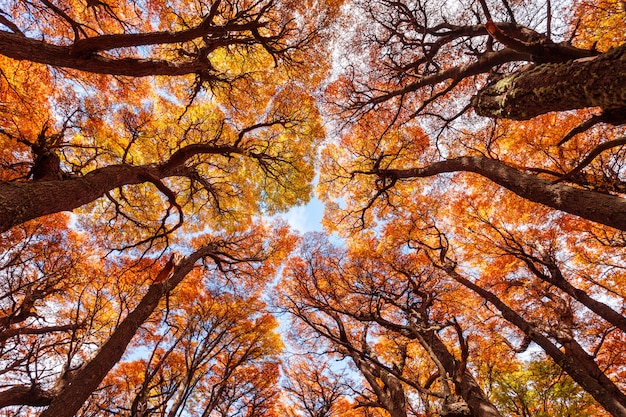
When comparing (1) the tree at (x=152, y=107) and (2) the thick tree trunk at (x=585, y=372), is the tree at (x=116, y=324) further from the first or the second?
(2) the thick tree trunk at (x=585, y=372)

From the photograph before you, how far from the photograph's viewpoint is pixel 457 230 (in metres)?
10.9

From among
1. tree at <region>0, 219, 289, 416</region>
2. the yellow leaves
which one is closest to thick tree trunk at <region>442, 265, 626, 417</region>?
the yellow leaves

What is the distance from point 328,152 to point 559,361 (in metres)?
8.76

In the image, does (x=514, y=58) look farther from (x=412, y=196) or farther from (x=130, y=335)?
(x=130, y=335)

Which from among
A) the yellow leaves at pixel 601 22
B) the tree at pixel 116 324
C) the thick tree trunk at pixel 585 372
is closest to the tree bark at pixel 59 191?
the tree at pixel 116 324

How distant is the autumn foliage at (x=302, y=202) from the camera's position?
14.7 feet

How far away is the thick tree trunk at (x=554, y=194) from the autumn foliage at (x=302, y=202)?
0.14ft

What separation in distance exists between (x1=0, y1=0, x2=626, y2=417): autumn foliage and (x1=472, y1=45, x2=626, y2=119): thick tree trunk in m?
0.03

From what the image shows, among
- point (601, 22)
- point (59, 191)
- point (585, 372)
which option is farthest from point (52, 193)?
point (601, 22)

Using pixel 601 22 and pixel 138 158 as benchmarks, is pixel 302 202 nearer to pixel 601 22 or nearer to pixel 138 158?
pixel 138 158

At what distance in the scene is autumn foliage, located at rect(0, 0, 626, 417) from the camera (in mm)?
4469

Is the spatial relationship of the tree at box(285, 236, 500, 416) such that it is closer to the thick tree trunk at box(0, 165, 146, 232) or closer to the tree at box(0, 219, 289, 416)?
the tree at box(0, 219, 289, 416)

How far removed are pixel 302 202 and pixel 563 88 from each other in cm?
824

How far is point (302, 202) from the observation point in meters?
10.7
